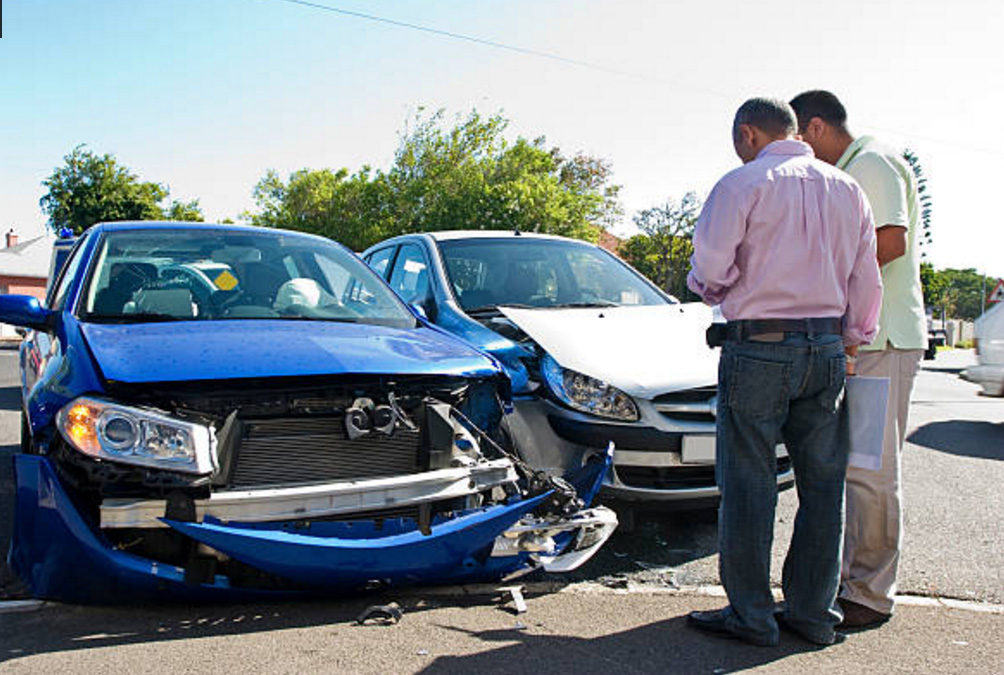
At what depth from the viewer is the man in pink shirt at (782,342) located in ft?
9.62

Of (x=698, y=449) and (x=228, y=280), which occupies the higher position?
(x=228, y=280)

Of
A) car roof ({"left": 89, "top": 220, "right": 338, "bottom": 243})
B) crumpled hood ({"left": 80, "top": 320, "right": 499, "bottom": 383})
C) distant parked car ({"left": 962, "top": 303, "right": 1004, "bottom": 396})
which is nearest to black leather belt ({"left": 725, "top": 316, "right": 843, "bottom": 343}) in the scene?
crumpled hood ({"left": 80, "top": 320, "right": 499, "bottom": 383})

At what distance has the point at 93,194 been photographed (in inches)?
1618

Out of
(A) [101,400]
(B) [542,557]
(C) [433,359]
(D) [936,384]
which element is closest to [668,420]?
(B) [542,557]

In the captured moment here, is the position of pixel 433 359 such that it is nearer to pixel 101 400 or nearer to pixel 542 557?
pixel 542 557

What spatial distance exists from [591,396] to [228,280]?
1.91 m

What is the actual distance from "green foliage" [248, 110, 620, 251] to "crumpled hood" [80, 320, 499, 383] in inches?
1016

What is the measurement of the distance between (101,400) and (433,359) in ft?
4.00

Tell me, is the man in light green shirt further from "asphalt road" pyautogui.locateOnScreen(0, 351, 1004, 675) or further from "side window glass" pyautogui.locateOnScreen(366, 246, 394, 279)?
"side window glass" pyautogui.locateOnScreen(366, 246, 394, 279)

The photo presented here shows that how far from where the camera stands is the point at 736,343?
3.02 m

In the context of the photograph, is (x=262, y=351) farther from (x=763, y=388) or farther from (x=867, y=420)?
(x=867, y=420)

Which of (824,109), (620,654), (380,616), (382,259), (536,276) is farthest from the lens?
(382,259)

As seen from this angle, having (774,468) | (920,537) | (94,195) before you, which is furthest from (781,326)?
(94,195)

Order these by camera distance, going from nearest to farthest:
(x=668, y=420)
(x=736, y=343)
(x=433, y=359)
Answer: (x=736, y=343) < (x=433, y=359) < (x=668, y=420)
